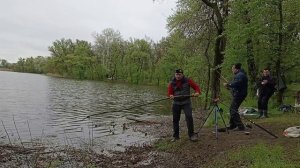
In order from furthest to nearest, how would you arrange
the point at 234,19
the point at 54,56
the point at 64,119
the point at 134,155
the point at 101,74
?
1. the point at 54,56
2. the point at 101,74
3. the point at 64,119
4. the point at 234,19
5. the point at 134,155

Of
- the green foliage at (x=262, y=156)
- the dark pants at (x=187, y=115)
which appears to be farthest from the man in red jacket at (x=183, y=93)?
the green foliage at (x=262, y=156)

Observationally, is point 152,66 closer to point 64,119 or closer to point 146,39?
point 146,39

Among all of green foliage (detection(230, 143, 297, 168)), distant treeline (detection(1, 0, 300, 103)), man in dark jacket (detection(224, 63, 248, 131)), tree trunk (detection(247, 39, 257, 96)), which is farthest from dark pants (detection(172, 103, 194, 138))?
tree trunk (detection(247, 39, 257, 96))

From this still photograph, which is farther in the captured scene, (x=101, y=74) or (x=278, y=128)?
(x=101, y=74)

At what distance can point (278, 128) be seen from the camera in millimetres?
13086

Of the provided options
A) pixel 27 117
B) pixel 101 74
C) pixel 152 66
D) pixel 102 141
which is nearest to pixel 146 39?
pixel 152 66

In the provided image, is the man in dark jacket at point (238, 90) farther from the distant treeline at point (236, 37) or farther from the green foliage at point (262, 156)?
the distant treeline at point (236, 37)

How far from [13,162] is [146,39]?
82.4 meters

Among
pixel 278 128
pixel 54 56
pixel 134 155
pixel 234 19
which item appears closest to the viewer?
pixel 134 155

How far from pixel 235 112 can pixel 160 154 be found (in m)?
3.07

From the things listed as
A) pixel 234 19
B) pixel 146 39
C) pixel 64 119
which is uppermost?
pixel 146 39

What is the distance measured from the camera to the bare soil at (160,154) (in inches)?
413

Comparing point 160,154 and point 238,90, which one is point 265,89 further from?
point 160,154

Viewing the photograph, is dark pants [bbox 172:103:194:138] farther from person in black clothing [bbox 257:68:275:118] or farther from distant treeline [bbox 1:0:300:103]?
distant treeline [bbox 1:0:300:103]
